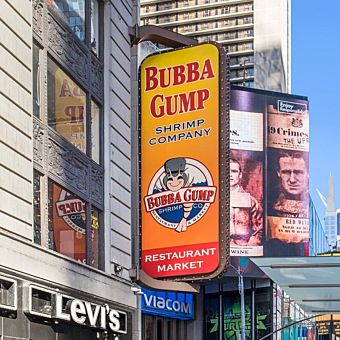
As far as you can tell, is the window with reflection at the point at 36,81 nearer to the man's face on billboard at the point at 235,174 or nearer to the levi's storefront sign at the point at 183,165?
the levi's storefront sign at the point at 183,165

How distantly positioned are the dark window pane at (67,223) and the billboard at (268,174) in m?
36.9

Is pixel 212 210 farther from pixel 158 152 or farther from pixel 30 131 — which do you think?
pixel 30 131

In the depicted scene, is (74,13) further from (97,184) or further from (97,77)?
(97,184)

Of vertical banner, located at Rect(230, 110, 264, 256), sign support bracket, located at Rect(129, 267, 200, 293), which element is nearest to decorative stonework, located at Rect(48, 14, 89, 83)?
sign support bracket, located at Rect(129, 267, 200, 293)

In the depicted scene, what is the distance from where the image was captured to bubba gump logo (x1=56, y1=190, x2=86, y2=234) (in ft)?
59.4

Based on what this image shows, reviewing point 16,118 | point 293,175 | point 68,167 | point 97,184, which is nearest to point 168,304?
point 293,175

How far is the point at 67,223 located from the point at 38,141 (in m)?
2.36

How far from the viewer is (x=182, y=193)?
→ 20.5 meters

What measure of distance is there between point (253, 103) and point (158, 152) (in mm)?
37381

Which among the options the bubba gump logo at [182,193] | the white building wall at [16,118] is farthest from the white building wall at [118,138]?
the white building wall at [16,118]

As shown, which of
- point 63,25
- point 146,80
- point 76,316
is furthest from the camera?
point 146,80

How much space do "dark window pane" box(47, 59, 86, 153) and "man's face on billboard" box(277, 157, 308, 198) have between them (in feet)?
128

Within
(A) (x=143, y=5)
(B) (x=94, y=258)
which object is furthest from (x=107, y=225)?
(A) (x=143, y=5)

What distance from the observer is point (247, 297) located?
194 ft
